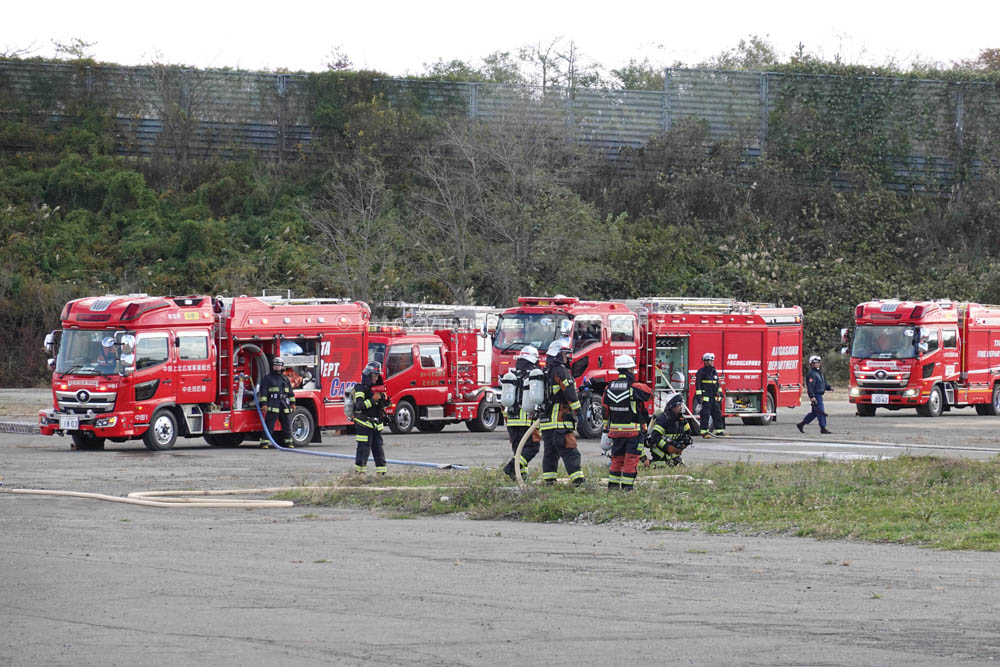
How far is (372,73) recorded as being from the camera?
55469 millimetres

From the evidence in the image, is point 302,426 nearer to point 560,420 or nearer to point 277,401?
point 277,401

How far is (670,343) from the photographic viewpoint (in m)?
30.9

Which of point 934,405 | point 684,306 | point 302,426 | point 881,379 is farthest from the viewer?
point 934,405

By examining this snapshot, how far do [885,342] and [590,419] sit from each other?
38.9 feet

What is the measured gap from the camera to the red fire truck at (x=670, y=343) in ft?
92.7

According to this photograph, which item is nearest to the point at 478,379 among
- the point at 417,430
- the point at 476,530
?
the point at 417,430

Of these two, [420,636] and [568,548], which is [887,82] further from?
[420,636]

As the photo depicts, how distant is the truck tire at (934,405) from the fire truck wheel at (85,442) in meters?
22.8

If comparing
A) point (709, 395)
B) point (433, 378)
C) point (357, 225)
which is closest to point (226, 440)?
point (433, 378)

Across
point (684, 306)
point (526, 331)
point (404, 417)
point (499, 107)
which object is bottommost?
point (404, 417)

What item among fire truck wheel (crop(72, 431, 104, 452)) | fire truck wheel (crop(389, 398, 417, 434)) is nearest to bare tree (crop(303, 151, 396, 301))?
fire truck wheel (crop(389, 398, 417, 434))

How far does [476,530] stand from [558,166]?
128 ft

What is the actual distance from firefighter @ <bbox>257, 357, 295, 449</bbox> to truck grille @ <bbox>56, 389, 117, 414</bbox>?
299 cm

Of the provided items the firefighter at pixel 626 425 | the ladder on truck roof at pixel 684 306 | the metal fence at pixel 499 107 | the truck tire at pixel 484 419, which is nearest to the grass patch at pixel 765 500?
the firefighter at pixel 626 425
